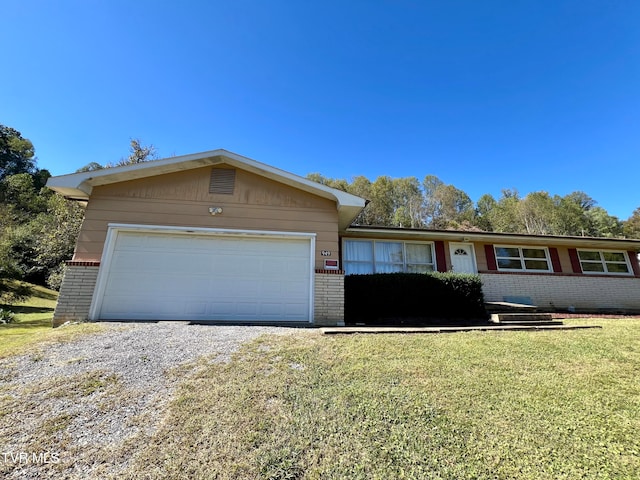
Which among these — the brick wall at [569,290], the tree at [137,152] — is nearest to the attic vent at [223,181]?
the brick wall at [569,290]

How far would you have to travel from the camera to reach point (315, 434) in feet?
7.71

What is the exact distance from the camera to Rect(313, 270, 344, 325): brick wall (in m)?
7.11

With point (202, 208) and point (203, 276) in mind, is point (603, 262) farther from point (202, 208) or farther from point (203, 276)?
point (202, 208)

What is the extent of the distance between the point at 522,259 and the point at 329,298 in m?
9.99

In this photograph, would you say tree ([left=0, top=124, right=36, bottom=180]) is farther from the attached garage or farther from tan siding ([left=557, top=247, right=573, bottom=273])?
tan siding ([left=557, top=247, right=573, bottom=273])

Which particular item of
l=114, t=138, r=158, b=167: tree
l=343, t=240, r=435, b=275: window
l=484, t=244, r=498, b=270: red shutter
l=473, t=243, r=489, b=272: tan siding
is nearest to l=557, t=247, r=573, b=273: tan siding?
l=484, t=244, r=498, b=270: red shutter

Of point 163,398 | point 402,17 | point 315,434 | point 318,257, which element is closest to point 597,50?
point 402,17

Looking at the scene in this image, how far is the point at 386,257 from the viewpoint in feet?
37.4

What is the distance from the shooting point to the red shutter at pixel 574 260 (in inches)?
482

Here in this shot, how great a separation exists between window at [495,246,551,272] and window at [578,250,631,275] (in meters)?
1.93

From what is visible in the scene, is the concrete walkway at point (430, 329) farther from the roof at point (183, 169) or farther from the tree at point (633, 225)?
the tree at point (633, 225)

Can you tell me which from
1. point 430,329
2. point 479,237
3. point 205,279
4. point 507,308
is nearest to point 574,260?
point 479,237

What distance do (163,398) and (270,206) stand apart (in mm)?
5420

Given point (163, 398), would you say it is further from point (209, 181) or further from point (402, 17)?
point (402, 17)
